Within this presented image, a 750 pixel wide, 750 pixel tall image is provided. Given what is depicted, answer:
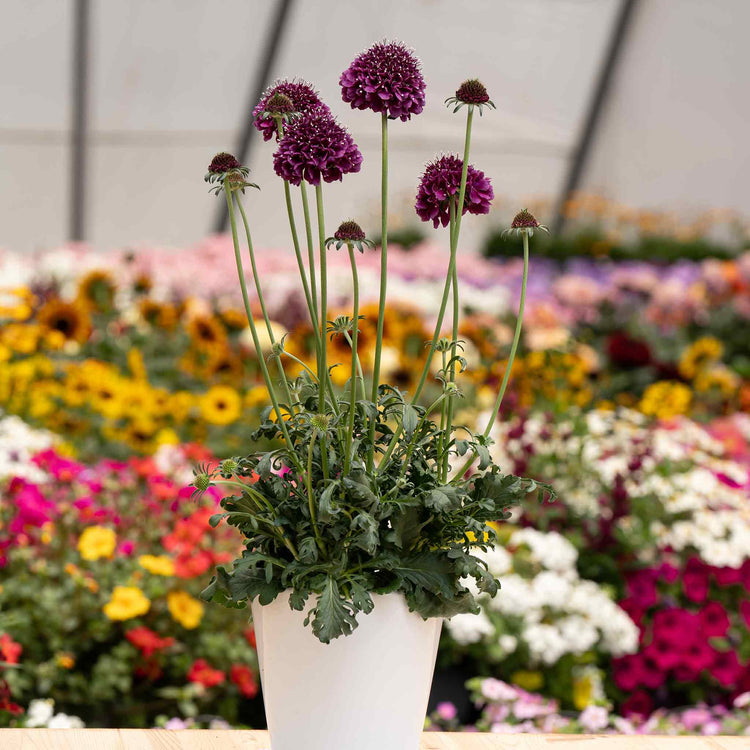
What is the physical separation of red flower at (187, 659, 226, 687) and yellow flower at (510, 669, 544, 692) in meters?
0.65

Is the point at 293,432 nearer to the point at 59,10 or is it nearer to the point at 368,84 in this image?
the point at 368,84

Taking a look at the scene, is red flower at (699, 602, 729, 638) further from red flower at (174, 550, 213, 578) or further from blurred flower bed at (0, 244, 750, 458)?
red flower at (174, 550, 213, 578)

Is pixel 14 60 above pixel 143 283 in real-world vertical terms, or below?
above

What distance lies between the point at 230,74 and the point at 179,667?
413cm

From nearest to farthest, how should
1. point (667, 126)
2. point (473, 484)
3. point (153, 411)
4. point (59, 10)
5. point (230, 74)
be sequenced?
point (473, 484)
point (153, 411)
point (59, 10)
point (230, 74)
point (667, 126)

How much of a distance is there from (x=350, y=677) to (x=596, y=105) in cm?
625

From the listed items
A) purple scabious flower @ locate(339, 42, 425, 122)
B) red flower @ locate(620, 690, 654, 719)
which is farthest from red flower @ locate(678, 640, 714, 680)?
purple scabious flower @ locate(339, 42, 425, 122)

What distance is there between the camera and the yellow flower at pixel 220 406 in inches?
111

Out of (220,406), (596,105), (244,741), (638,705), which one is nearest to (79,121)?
(220,406)

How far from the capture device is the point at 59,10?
487 cm

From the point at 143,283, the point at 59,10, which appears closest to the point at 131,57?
the point at 59,10

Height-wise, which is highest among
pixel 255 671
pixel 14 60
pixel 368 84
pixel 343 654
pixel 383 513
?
pixel 14 60

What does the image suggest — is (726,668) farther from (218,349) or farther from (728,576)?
(218,349)

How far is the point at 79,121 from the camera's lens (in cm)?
521
